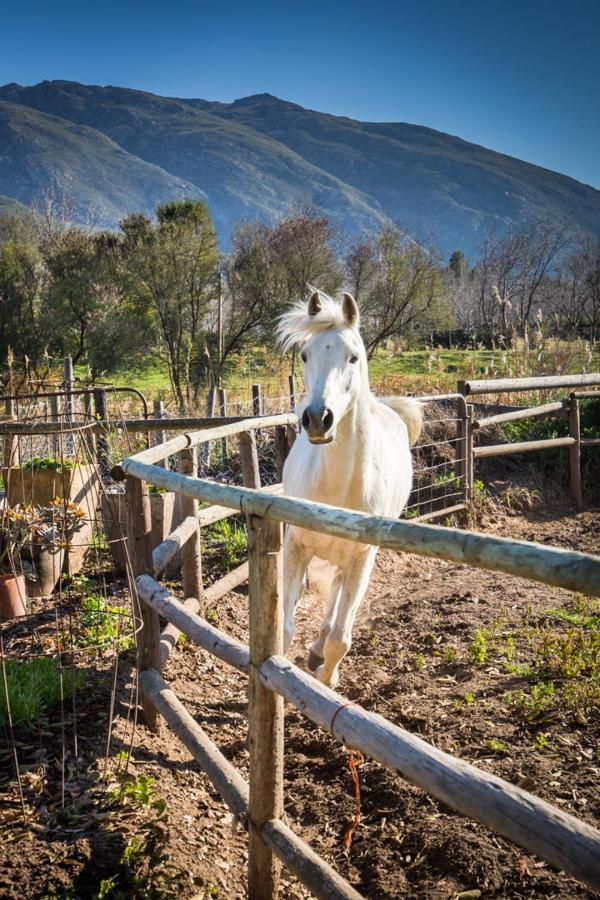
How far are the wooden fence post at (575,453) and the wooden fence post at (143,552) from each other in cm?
695

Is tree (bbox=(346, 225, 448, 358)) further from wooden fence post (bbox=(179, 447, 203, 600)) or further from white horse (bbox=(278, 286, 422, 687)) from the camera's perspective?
white horse (bbox=(278, 286, 422, 687))

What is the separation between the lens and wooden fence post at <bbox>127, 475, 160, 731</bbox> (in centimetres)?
317

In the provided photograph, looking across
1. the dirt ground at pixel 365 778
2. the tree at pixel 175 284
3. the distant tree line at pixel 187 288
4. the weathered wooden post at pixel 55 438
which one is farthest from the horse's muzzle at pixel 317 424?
the tree at pixel 175 284

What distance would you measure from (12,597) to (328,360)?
332cm

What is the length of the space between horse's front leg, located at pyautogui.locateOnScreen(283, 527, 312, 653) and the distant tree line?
585 inches

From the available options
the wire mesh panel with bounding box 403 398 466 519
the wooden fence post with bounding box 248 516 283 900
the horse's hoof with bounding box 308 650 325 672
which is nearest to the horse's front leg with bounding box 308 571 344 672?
the horse's hoof with bounding box 308 650 325 672

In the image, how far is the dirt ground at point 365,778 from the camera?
2141mm

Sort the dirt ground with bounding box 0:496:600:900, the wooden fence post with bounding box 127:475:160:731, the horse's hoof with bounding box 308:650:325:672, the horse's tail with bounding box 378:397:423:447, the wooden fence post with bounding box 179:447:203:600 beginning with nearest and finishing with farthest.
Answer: the dirt ground with bounding box 0:496:600:900
the wooden fence post with bounding box 127:475:160:731
the horse's hoof with bounding box 308:650:325:672
the wooden fence post with bounding box 179:447:203:600
the horse's tail with bounding box 378:397:423:447

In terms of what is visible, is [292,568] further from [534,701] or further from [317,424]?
[534,701]

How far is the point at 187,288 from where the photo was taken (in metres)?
20.5

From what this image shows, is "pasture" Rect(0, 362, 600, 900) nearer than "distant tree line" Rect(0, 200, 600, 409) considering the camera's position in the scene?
Yes

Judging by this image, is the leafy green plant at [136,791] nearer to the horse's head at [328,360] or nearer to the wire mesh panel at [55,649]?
the wire mesh panel at [55,649]

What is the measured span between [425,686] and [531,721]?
730 mm

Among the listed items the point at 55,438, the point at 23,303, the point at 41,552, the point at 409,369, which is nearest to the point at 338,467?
the point at 55,438
